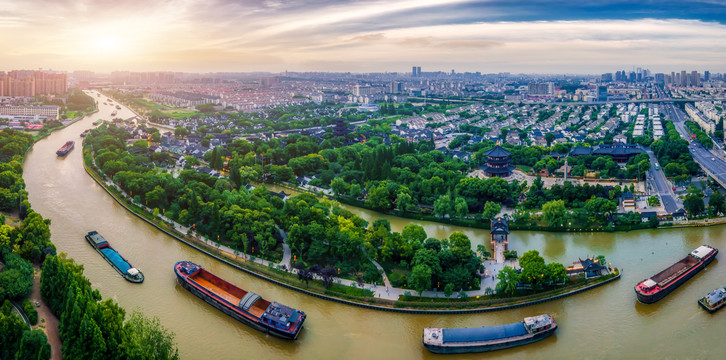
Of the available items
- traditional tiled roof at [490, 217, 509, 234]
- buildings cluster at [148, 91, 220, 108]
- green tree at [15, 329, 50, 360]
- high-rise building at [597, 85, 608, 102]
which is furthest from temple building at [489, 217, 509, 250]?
high-rise building at [597, 85, 608, 102]

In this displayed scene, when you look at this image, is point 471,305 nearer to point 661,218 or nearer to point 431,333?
point 431,333

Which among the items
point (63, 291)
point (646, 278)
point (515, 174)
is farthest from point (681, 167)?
point (63, 291)

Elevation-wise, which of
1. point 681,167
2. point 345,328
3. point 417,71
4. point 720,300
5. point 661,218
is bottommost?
point 345,328

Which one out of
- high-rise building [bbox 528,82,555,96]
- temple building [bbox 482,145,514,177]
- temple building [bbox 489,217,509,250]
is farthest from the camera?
high-rise building [bbox 528,82,555,96]

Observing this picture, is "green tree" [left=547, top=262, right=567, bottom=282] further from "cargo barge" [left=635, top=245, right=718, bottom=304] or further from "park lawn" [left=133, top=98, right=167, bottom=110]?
"park lawn" [left=133, top=98, right=167, bottom=110]

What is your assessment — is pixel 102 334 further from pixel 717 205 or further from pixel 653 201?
pixel 717 205

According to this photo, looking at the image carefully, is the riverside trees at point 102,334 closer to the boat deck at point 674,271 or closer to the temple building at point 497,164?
the boat deck at point 674,271
